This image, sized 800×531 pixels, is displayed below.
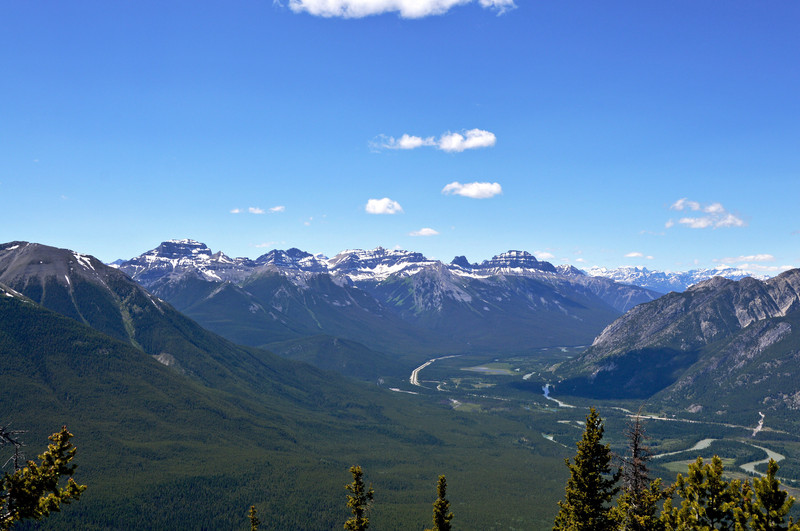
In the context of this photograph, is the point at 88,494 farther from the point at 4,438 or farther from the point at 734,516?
the point at 734,516

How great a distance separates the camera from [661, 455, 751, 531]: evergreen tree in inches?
1436

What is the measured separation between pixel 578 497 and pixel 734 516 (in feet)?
63.3

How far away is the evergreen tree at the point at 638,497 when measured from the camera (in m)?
45.7

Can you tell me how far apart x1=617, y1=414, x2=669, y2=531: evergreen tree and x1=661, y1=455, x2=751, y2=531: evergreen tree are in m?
6.89

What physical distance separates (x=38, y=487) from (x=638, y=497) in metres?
45.0

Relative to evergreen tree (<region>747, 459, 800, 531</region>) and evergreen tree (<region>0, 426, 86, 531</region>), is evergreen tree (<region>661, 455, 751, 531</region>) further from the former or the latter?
evergreen tree (<region>0, 426, 86, 531</region>)

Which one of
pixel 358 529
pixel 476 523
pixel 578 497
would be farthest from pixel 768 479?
pixel 476 523

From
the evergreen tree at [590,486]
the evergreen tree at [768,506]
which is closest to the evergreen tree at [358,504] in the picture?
the evergreen tree at [590,486]

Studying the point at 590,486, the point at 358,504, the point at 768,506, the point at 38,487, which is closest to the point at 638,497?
the point at 590,486

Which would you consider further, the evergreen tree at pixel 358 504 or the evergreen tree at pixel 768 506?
the evergreen tree at pixel 358 504

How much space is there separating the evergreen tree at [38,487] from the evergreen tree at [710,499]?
3849cm

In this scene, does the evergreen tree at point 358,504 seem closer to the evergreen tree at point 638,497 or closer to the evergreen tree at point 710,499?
the evergreen tree at point 638,497

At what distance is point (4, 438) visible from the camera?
26500mm

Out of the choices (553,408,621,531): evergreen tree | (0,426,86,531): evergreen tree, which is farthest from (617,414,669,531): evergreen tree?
(0,426,86,531): evergreen tree
